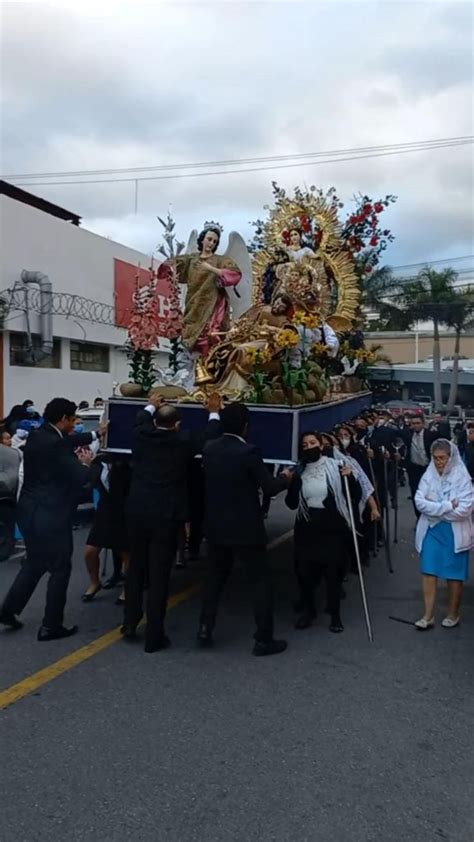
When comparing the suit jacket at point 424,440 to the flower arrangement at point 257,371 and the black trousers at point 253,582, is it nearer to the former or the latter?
the flower arrangement at point 257,371

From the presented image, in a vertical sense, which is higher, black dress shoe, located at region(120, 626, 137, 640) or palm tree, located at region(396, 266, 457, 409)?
palm tree, located at region(396, 266, 457, 409)

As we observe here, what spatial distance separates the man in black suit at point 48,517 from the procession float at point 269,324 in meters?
0.67

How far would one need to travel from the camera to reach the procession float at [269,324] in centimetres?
578

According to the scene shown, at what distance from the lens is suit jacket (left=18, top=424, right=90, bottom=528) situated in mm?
5293

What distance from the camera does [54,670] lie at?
4.71 metres

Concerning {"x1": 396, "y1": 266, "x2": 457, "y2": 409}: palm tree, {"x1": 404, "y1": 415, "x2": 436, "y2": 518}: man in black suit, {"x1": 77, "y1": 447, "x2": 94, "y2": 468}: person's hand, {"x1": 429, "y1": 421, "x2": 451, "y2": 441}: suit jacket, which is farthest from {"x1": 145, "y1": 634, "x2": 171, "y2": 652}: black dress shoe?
{"x1": 396, "y1": 266, "x2": 457, "y2": 409}: palm tree

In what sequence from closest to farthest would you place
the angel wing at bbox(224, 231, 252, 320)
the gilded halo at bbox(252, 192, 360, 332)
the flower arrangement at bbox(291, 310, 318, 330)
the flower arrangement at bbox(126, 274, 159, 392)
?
the flower arrangement at bbox(291, 310, 318, 330)
the flower arrangement at bbox(126, 274, 159, 392)
the angel wing at bbox(224, 231, 252, 320)
the gilded halo at bbox(252, 192, 360, 332)

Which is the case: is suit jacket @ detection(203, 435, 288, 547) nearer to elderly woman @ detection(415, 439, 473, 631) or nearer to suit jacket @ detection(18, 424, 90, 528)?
suit jacket @ detection(18, 424, 90, 528)

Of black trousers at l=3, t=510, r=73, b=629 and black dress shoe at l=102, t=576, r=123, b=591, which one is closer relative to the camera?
black trousers at l=3, t=510, r=73, b=629

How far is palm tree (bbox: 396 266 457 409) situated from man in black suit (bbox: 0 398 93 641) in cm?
2998

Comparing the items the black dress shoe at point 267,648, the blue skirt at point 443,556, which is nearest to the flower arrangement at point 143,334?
the black dress shoe at point 267,648

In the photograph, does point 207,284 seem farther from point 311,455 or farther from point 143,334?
point 311,455

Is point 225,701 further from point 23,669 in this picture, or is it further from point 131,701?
point 23,669

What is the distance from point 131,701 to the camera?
425 cm
